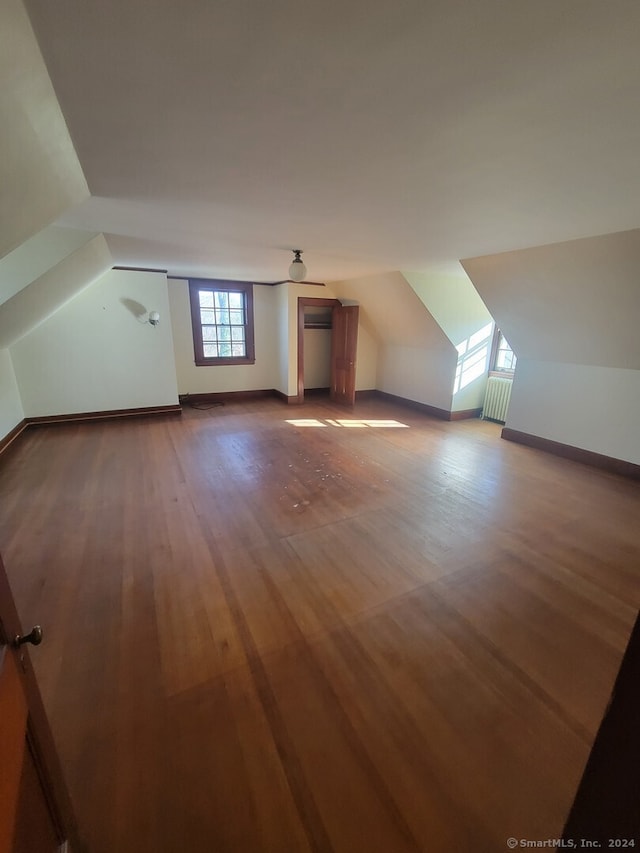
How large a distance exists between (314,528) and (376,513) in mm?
590

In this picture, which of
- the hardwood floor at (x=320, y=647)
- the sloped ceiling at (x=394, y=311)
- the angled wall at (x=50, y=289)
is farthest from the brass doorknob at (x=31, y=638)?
the sloped ceiling at (x=394, y=311)

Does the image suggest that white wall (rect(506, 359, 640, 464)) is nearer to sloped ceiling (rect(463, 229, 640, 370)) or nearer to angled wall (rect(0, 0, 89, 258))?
sloped ceiling (rect(463, 229, 640, 370))

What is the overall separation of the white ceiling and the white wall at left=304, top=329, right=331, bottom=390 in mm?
4935

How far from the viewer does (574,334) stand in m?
3.87

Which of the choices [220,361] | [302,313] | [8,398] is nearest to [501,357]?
[302,313]

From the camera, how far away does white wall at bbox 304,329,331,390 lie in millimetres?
7453

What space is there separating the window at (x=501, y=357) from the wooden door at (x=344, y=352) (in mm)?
2368

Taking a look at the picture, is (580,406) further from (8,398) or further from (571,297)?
(8,398)

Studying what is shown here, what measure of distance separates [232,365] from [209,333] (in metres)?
0.72

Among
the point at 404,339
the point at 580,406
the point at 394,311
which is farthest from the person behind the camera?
the point at 404,339

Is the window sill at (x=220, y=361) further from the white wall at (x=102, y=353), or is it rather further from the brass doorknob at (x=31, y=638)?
the brass doorknob at (x=31, y=638)

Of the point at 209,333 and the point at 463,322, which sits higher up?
the point at 463,322

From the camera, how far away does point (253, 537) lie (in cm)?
267

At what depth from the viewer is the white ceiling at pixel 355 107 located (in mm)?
875
